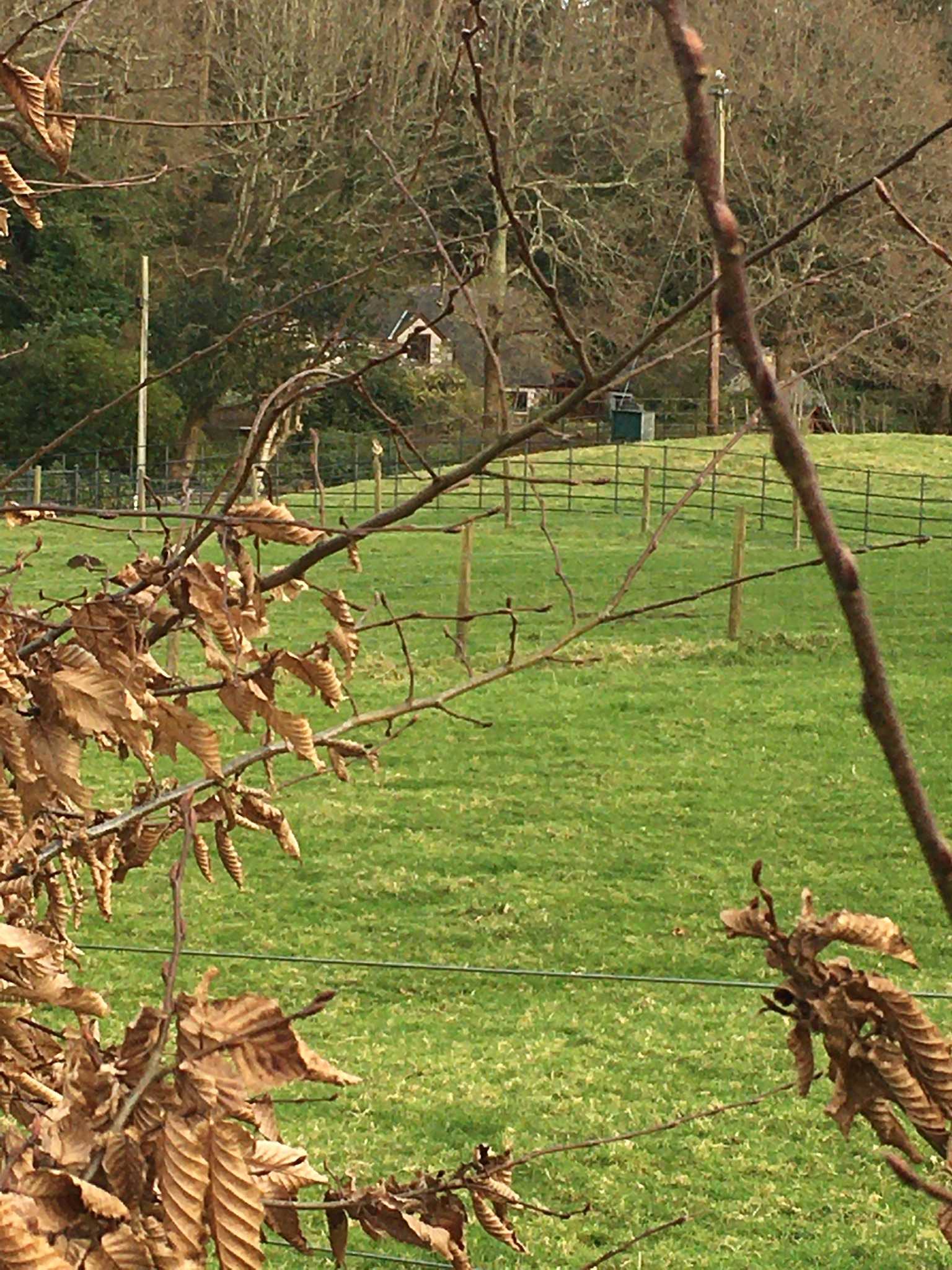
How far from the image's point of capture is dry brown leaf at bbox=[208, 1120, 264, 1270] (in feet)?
3.44

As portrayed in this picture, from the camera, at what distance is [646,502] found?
67.6 feet

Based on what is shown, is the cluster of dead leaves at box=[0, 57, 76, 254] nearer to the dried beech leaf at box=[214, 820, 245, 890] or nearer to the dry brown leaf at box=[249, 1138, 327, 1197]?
the dried beech leaf at box=[214, 820, 245, 890]

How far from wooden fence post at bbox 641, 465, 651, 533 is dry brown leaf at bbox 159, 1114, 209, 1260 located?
64.6 feet

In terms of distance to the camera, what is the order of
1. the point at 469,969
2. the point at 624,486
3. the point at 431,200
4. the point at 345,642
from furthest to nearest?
the point at 624,486, the point at 431,200, the point at 469,969, the point at 345,642

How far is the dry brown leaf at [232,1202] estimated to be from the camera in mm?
1050

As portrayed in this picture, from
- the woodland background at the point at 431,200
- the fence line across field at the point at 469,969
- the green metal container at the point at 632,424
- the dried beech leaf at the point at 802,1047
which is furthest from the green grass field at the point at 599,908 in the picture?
the green metal container at the point at 632,424

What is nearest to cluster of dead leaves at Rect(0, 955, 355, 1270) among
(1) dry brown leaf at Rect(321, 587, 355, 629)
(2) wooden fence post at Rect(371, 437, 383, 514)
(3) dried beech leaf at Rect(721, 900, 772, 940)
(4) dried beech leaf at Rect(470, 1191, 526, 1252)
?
(3) dried beech leaf at Rect(721, 900, 772, 940)

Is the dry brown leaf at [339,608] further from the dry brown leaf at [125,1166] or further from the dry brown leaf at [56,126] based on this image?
the dry brown leaf at [125,1166]

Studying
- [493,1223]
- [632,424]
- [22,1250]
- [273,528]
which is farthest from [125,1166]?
[632,424]

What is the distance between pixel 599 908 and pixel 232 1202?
8.45 m

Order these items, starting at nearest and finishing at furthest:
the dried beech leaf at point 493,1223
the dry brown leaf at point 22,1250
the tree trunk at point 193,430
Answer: the dry brown leaf at point 22,1250 → the dried beech leaf at point 493,1223 → the tree trunk at point 193,430

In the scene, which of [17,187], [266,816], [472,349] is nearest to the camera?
[17,187]

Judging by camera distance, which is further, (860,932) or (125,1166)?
(125,1166)

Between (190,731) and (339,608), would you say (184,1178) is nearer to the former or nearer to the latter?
(190,731)
